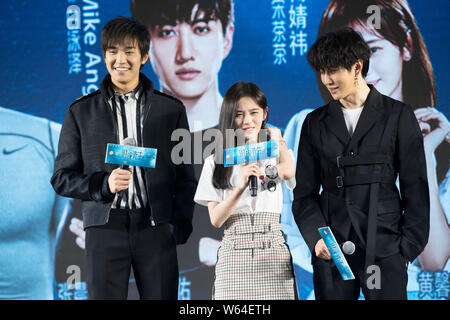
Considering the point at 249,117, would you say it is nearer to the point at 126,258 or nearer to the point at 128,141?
the point at 128,141

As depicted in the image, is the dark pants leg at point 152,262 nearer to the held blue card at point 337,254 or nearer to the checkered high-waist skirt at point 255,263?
the checkered high-waist skirt at point 255,263

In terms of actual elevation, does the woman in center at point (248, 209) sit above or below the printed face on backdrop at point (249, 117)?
below

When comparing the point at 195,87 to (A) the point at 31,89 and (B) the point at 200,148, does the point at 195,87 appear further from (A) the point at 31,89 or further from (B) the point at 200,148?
(A) the point at 31,89

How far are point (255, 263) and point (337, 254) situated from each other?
1.11 ft

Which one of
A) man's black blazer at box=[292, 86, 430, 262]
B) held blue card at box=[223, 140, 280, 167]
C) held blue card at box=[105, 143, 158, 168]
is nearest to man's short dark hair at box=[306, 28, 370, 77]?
man's black blazer at box=[292, 86, 430, 262]

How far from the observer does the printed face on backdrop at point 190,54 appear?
13.0 ft

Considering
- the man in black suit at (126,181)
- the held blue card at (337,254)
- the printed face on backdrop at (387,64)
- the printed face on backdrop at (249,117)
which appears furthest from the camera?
the printed face on backdrop at (387,64)

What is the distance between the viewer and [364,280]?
2.29 m

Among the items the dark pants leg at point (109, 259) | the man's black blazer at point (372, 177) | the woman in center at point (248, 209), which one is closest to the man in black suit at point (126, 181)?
the dark pants leg at point (109, 259)

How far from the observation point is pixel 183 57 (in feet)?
13.0

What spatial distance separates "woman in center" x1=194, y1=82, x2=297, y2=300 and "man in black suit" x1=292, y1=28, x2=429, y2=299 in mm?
121

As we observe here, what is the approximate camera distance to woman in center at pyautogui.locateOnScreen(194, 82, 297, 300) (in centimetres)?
237

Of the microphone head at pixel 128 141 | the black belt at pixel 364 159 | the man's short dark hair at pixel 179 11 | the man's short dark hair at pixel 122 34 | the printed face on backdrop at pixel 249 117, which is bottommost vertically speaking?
the black belt at pixel 364 159

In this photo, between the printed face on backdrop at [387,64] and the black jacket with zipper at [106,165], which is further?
the printed face on backdrop at [387,64]
